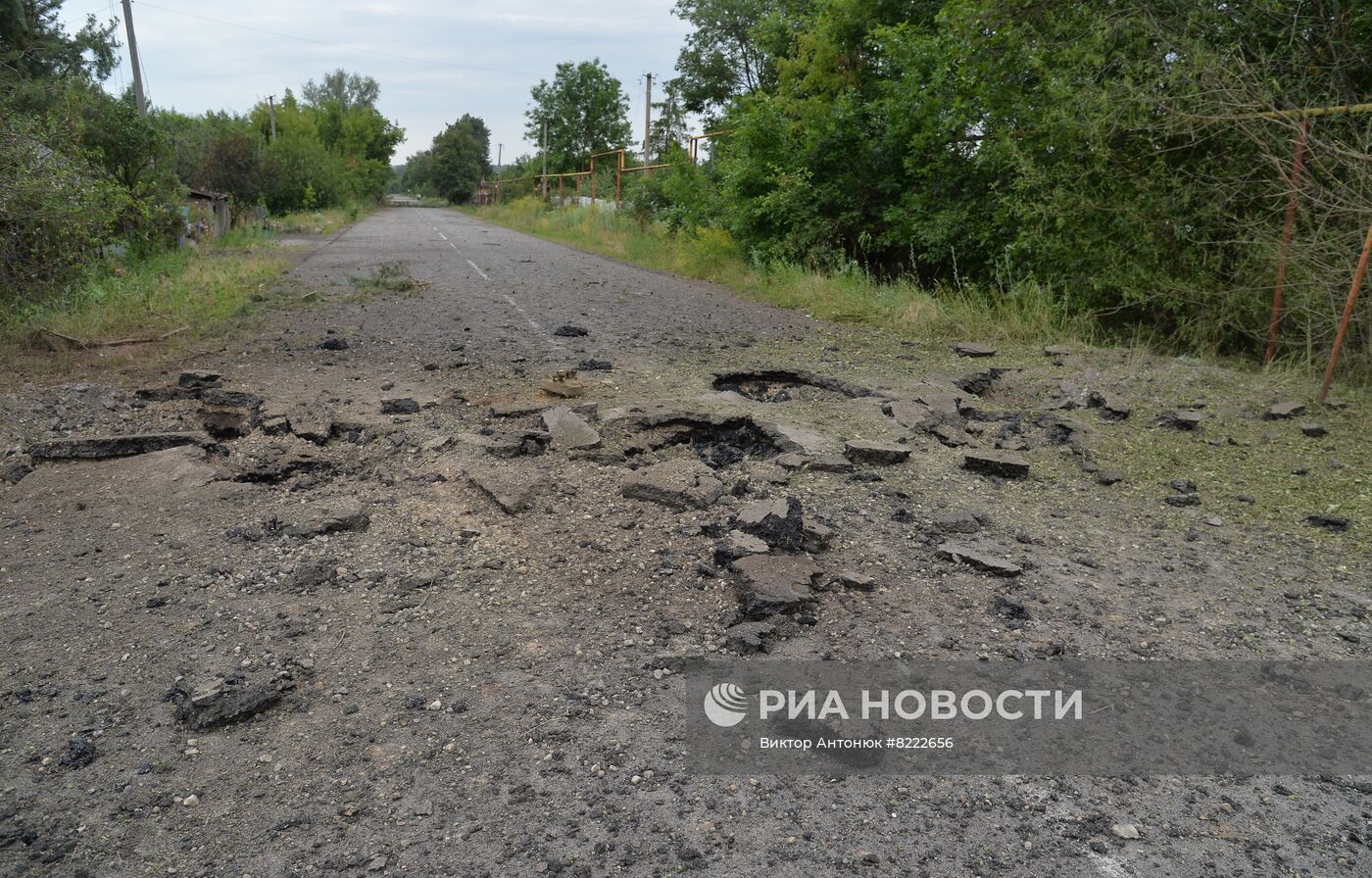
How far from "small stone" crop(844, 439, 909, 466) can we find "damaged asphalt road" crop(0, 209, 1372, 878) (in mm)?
18

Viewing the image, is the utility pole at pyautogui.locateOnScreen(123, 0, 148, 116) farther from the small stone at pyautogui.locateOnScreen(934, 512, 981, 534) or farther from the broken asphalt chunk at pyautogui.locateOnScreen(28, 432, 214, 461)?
the small stone at pyautogui.locateOnScreen(934, 512, 981, 534)

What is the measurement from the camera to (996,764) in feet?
8.74

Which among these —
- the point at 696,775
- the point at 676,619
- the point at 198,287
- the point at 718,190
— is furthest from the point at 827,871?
the point at 718,190

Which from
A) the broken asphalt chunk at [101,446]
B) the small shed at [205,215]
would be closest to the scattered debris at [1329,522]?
the broken asphalt chunk at [101,446]

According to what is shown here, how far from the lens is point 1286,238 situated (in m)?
7.45

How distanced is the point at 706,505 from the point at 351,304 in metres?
8.51

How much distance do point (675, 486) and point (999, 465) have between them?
1.95 m

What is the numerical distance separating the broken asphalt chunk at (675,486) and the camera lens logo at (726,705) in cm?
150

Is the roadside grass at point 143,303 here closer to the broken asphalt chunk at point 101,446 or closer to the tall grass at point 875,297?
the broken asphalt chunk at point 101,446

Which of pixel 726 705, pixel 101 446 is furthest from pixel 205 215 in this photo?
pixel 726 705

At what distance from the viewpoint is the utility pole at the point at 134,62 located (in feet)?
66.3

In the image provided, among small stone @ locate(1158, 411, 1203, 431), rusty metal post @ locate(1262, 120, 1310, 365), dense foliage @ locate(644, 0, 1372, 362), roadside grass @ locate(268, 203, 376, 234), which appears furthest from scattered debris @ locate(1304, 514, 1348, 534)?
roadside grass @ locate(268, 203, 376, 234)

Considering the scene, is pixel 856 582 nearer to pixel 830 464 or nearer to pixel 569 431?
pixel 830 464

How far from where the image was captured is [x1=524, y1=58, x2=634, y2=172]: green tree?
165 ft
